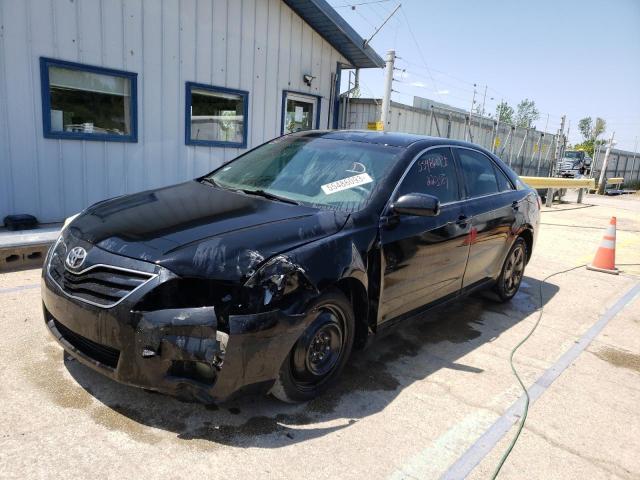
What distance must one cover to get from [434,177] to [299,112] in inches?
266

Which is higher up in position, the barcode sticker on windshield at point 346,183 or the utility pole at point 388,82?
the utility pole at point 388,82

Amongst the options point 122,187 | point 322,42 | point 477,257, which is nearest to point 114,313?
point 477,257

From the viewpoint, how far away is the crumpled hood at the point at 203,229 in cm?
259

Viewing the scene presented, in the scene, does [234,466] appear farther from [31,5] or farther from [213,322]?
[31,5]

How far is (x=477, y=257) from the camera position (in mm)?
4539

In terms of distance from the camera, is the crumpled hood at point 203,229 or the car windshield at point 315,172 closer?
the crumpled hood at point 203,229

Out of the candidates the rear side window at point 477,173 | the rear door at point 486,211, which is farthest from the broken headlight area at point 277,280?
the rear side window at point 477,173

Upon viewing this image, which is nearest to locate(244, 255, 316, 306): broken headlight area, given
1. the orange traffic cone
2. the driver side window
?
the driver side window

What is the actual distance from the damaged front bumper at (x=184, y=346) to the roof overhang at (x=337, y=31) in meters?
7.79


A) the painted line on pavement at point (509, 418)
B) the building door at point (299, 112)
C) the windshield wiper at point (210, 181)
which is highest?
the building door at point (299, 112)

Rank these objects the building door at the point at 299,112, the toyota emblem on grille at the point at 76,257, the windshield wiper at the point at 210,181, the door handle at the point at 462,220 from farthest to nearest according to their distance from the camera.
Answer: the building door at the point at 299,112 → the door handle at the point at 462,220 → the windshield wiper at the point at 210,181 → the toyota emblem on grille at the point at 76,257

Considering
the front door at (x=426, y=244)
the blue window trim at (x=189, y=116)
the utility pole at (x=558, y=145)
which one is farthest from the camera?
the utility pole at (x=558, y=145)

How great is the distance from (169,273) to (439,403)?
1.96m

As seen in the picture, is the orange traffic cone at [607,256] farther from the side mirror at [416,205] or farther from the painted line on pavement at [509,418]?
the side mirror at [416,205]
